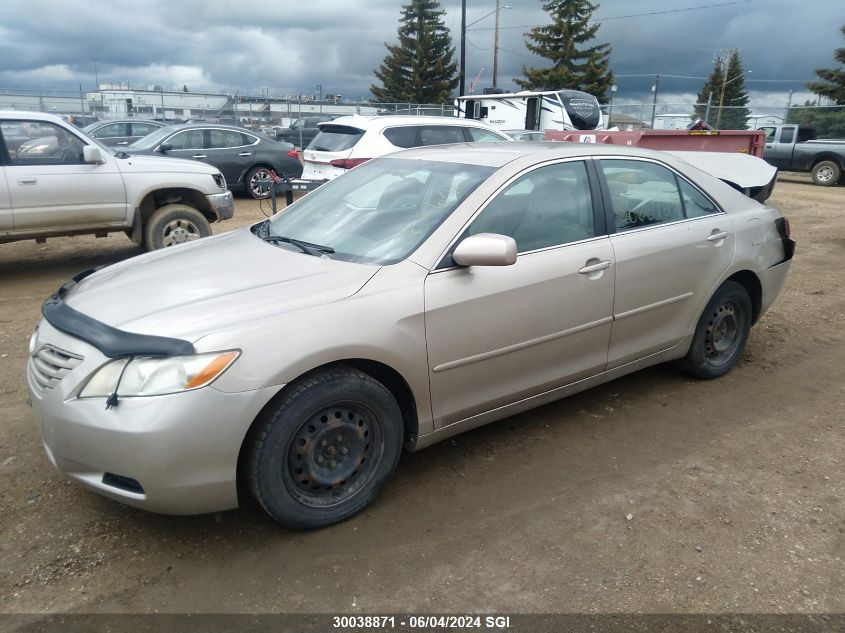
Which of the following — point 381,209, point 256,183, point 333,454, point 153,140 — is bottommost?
point 256,183

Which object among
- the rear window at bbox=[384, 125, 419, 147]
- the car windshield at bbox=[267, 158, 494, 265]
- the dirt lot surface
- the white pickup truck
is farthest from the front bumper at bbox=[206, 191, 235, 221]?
the car windshield at bbox=[267, 158, 494, 265]

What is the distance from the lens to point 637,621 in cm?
242

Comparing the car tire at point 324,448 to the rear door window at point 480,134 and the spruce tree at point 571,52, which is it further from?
the spruce tree at point 571,52

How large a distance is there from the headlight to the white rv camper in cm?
1712

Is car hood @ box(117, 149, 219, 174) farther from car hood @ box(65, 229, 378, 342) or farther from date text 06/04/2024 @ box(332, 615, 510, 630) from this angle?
date text 06/04/2024 @ box(332, 615, 510, 630)

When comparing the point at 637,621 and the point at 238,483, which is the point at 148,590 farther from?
the point at 637,621

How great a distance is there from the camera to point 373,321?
2840 millimetres

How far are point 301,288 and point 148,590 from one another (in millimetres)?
1332

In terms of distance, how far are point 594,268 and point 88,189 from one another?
5.99 meters

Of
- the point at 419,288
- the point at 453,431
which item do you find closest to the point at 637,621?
the point at 453,431

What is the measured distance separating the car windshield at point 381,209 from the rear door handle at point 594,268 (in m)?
0.72

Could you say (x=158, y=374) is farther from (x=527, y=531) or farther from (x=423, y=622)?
(x=527, y=531)

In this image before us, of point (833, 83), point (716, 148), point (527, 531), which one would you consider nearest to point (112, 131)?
point (716, 148)

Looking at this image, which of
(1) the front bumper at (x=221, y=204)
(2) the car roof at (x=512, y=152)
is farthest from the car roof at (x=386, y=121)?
(2) the car roof at (x=512, y=152)
